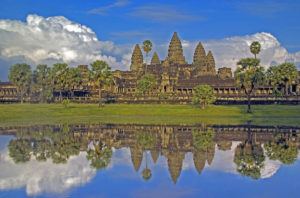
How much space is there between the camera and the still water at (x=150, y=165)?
1817 centimetres

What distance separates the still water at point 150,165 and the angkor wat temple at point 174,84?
144 feet

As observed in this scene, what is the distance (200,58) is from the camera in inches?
6378

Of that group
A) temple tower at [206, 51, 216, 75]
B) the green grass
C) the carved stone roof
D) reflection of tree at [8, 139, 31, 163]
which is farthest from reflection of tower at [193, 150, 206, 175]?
the carved stone roof

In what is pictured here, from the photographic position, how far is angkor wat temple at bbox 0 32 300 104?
9357 cm

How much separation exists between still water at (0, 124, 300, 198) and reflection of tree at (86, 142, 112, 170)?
63mm

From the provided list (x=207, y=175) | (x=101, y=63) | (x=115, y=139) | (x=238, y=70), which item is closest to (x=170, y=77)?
(x=101, y=63)

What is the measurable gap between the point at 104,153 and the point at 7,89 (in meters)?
125

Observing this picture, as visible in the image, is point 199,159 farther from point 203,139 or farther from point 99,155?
point 203,139

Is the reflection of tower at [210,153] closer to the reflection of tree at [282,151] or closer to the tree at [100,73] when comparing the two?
the reflection of tree at [282,151]

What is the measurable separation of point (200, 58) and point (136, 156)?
5450 inches

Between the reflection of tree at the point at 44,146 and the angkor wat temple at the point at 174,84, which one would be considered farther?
the angkor wat temple at the point at 174,84

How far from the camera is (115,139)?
35.8 metres

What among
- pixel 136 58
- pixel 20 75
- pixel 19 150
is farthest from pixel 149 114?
pixel 136 58

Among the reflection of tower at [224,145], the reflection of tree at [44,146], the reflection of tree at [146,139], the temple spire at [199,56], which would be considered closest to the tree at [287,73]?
the reflection of tree at [146,139]
